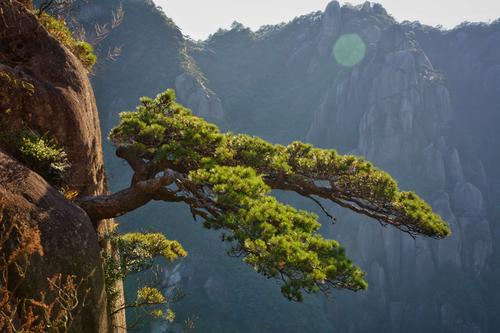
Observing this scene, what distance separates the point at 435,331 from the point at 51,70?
66215 mm

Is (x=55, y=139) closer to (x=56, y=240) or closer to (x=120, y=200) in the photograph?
(x=120, y=200)

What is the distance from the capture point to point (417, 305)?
6272 cm

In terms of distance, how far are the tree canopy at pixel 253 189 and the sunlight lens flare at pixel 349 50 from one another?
9390 centimetres

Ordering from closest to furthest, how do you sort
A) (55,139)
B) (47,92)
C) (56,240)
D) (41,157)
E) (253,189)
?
1. (56,240)
2. (253,189)
3. (41,157)
4. (55,139)
5. (47,92)

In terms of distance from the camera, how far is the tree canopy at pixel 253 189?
240 inches

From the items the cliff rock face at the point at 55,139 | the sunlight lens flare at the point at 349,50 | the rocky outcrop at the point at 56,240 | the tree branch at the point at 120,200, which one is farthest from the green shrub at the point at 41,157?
the sunlight lens flare at the point at 349,50

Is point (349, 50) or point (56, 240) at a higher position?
point (349, 50)

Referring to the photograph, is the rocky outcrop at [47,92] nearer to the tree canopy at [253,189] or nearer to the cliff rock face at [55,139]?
the cliff rock face at [55,139]

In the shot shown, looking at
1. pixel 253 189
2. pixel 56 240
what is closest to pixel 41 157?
pixel 56 240

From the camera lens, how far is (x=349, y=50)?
4146 inches

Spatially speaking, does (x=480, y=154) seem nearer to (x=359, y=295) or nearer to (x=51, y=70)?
(x=359, y=295)

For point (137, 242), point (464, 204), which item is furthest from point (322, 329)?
point (137, 242)

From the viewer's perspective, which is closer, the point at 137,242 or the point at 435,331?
the point at 137,242

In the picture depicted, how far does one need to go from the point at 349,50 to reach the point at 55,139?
106 metres
